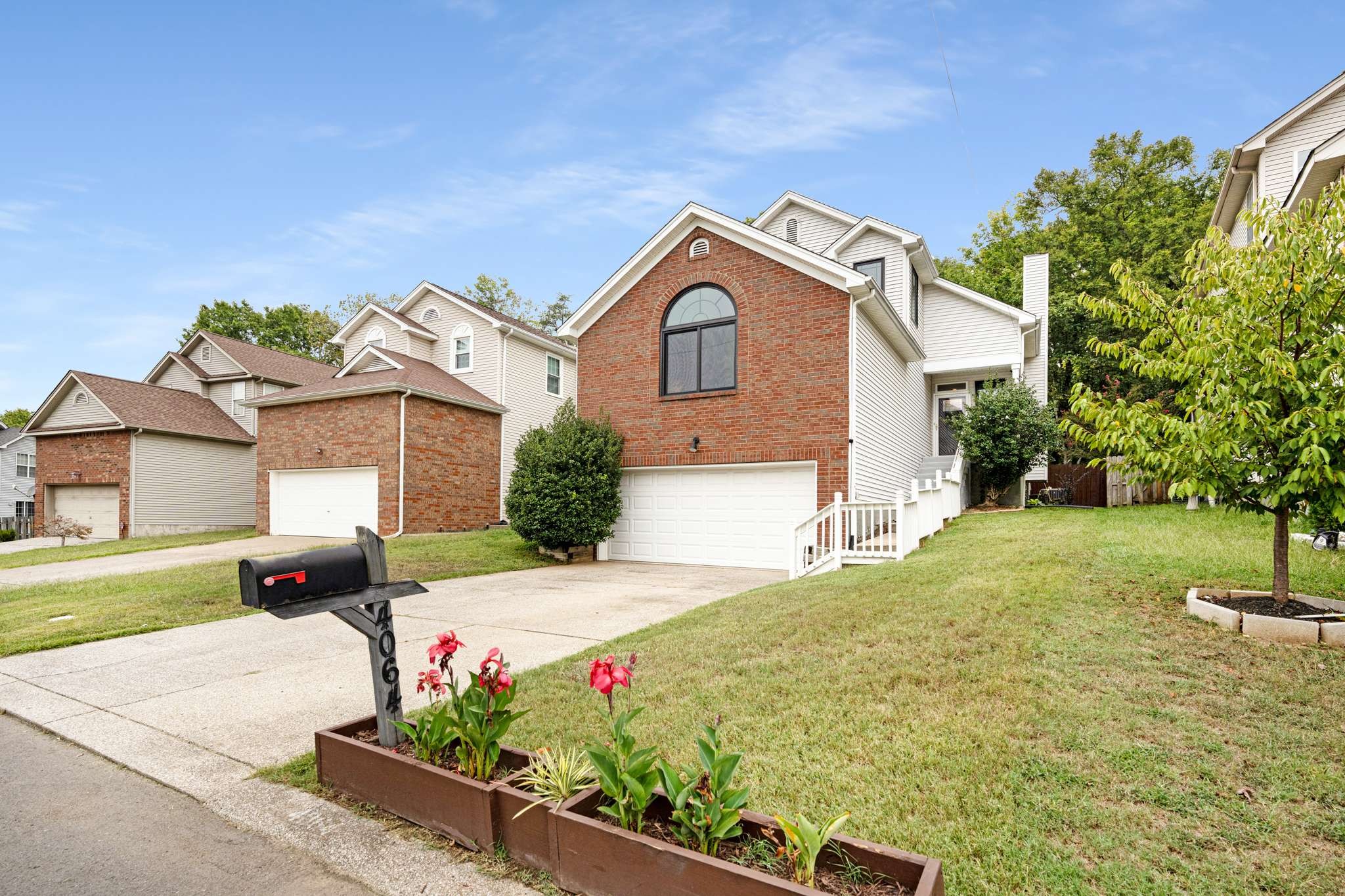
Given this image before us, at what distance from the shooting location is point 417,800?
9.37 feet

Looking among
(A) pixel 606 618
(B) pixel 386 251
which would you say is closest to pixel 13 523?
(B) pixel 386 251

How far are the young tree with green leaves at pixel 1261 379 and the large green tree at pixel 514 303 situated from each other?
115 ft

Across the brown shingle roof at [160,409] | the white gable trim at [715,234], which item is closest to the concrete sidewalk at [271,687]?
the white gable trim at [715,234]

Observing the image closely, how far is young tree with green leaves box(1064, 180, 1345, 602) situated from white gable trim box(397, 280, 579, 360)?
60.4 feet

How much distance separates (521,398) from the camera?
21719 mm

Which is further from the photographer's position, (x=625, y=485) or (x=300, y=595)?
(x=625, y=485)

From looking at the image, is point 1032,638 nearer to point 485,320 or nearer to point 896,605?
point 896,605

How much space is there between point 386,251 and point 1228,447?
2636cm

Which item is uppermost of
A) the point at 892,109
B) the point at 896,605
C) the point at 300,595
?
the point at 892,109

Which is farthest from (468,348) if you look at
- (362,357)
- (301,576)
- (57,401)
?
(301,576)

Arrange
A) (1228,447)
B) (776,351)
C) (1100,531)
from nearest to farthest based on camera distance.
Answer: (1228,447) → (1100,531) → (776,351)

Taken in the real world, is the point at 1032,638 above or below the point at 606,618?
above

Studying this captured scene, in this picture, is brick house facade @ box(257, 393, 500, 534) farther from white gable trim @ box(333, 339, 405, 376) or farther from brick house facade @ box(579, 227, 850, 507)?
brick house facade @ box(579, 227, 850, 507)

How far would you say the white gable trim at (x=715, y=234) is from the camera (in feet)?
38.4
